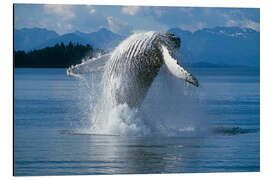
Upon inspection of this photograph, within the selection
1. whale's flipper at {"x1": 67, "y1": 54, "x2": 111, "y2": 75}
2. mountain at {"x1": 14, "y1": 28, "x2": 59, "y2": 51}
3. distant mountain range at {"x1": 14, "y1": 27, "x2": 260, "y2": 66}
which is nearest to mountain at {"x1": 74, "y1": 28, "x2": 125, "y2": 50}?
distant mountain range at {"x1": 14, "y1": 27, "x2": 260, "y2": 66}

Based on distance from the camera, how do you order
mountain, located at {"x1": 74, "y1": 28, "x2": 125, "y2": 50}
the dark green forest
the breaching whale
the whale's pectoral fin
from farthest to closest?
1. the dark green forest
2. mountain, located at {"x1": 74, "y1": 28, "x2": 125, "y2": 50}
3. the breaching whale
4. the whale's pectoral fin

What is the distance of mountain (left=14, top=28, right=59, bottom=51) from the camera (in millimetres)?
15977

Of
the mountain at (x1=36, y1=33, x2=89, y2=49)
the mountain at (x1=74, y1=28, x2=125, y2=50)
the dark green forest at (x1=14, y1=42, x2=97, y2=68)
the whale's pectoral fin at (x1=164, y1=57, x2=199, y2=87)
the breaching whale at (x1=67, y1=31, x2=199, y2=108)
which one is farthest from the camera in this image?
the dark green forest at (x1=14, y1=42, x2=97, y2=68)

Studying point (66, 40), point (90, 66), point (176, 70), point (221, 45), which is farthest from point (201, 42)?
point (176, 70)

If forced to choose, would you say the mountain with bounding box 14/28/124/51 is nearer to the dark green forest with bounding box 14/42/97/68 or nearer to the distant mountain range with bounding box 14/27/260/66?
the distant mountain range with bounding box 14/27/260/66

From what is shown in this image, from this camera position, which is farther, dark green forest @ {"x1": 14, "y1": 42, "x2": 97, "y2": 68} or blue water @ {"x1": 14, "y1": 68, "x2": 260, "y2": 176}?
dark green forest @ {"x1": 14, "y1": 42, "x2": 97, "y2": 68}

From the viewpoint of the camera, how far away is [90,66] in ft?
54.3

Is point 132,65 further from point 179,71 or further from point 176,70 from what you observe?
point 179,71

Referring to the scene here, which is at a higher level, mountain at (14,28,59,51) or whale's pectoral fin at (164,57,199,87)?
mountain at (14,28,59,51)

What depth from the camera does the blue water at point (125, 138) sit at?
48.3 feet

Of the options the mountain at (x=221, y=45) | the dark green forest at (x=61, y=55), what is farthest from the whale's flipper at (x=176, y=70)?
the dark green forest at (x=61, y=55)

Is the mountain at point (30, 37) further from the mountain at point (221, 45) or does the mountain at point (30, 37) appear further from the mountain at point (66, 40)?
the mountain at point (221, 45)

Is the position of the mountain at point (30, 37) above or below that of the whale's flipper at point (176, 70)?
above
